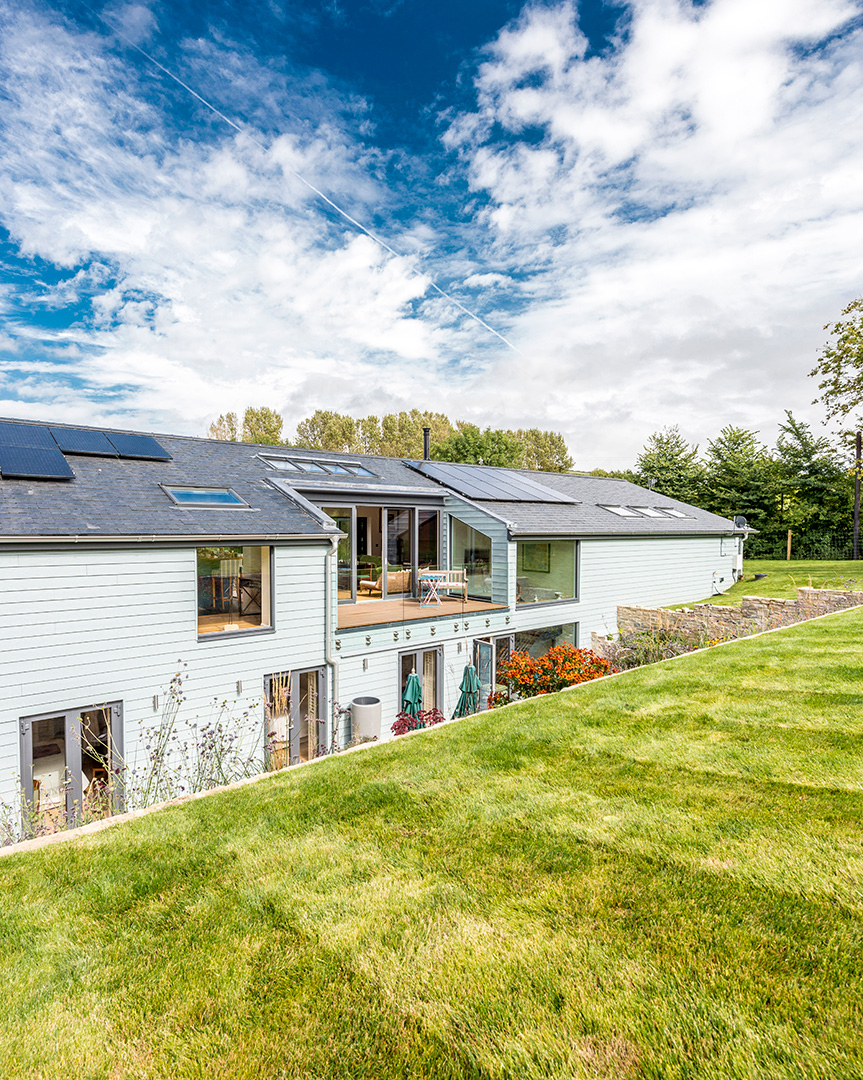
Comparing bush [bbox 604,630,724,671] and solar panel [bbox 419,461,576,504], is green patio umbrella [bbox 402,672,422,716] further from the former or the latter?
solar panel [bbox 419,461,576,504]

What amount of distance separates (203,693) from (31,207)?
12733 millimetres

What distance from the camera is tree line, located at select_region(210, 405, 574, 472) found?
40.8 metres

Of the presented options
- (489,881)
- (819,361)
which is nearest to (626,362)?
(819,361)

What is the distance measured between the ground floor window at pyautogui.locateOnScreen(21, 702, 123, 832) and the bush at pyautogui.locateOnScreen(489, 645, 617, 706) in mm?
6489

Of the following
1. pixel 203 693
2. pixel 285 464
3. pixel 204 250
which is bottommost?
pixel 203 693

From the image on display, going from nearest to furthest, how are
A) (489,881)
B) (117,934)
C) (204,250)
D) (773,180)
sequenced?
(117,934)
(489,881)
(773,180)
(204,250)

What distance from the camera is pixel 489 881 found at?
2848 mm

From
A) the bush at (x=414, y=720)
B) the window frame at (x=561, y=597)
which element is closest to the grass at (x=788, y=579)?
the window frame at (x=561, y=597)

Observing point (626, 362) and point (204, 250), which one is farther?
point (626, 362)

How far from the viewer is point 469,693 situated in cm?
1063

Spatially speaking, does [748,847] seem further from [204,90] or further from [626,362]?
[626,362]

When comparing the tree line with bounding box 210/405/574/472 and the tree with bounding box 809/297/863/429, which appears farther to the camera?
the tree line with bounding box 210/405/574/472

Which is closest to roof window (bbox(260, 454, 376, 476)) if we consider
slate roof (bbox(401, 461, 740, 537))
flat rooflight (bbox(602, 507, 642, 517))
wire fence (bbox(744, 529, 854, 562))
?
slate roof (bbox(401, 461, 740, 537))

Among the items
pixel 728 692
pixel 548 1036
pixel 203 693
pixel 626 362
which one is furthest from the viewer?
pixel 626 362
